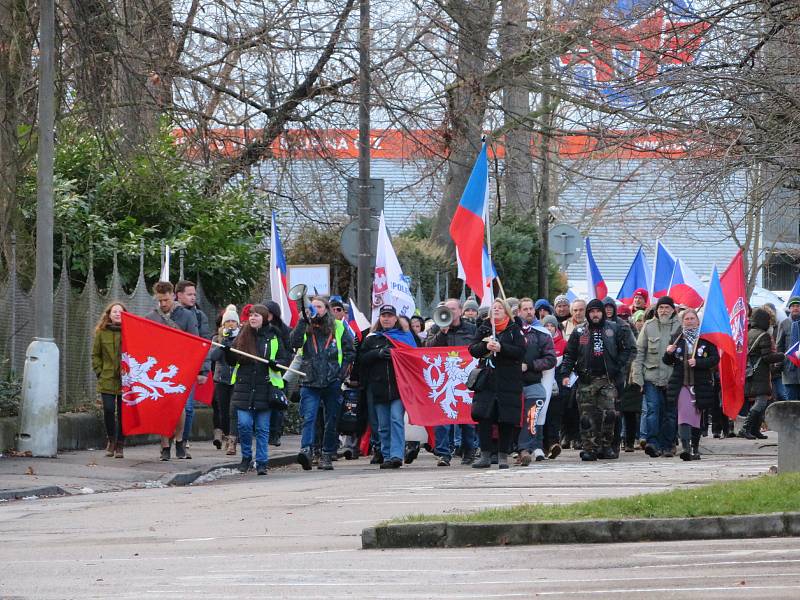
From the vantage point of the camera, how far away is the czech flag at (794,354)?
70.7ft

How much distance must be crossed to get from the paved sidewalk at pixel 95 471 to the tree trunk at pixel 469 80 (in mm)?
7781

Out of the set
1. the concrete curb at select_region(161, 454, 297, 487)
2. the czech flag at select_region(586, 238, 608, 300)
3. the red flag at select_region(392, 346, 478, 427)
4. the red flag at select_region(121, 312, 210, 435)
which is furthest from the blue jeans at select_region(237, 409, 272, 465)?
the czech flag at select_region(586, 238, 608, 300)

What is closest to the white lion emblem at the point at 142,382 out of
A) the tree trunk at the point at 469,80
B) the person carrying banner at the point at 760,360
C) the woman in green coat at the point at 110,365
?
the woman in green coat at the point at 110,365

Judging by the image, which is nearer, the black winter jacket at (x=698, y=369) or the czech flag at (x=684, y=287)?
the black winter jacket at (x=698, y=369)

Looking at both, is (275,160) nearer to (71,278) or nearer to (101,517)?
(71,278)

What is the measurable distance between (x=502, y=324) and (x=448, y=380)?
1.86 m

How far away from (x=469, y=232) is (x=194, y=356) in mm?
3309

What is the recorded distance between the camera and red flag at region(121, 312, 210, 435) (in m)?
17.1

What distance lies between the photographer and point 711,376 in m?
18.1

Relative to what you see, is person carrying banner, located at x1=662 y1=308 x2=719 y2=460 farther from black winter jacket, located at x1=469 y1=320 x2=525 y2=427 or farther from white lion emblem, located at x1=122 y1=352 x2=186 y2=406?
white lion emblem, located at x1=122 y1=352 x2=186 y2=406

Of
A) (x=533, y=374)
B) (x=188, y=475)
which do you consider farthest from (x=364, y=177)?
(x=188, y=475)

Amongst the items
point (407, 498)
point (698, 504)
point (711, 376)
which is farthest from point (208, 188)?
point (698, 504)

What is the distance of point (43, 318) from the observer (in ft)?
55.0

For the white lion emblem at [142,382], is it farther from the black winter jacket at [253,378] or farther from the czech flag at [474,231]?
the czech flag at [474,231]
